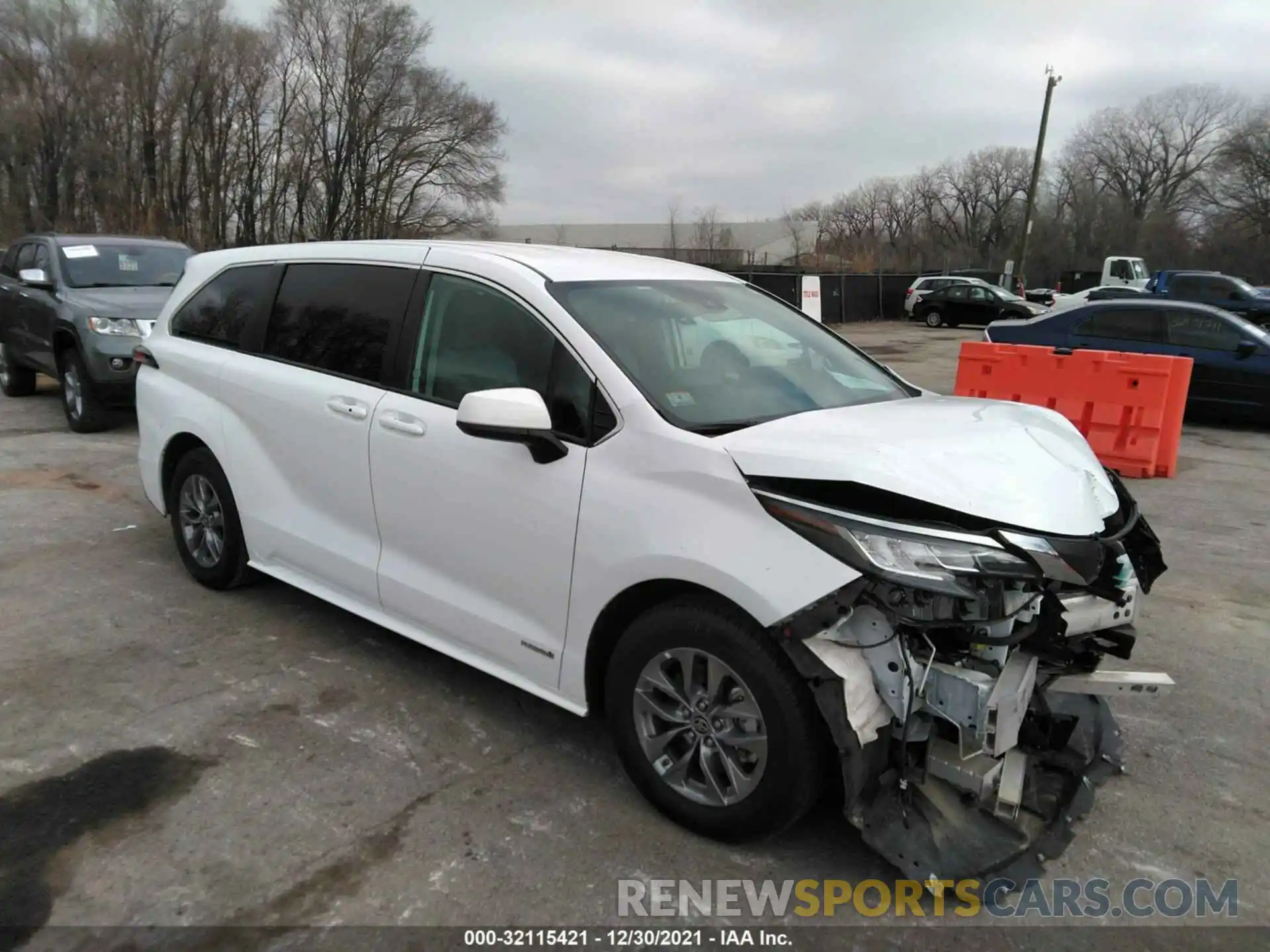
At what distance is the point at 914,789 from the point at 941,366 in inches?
648

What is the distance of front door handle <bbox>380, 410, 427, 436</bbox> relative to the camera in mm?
3490

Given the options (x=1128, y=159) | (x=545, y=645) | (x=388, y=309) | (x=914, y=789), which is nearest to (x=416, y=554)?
(x=545, y=645)

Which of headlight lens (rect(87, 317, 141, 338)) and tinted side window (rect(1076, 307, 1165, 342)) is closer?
headlight lens (rect(87, 317, 141, 338))

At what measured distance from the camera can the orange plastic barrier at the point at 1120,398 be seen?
855 centimetres

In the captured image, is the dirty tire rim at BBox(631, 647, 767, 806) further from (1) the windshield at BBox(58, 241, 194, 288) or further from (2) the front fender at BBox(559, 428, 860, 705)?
(1) the windshield at BBox(58, 241, 194, 288)

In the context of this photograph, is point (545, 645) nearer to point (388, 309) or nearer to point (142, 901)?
point (142, 901)

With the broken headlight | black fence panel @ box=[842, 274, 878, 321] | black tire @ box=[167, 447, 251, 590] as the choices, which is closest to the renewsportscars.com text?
the broken headlight

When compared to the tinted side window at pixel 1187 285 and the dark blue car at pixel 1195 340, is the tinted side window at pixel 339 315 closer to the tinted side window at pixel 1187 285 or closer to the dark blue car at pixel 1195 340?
the dark blue car at pixel 1195 340

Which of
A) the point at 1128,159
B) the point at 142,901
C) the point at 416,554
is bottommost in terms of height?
the point at 142,901

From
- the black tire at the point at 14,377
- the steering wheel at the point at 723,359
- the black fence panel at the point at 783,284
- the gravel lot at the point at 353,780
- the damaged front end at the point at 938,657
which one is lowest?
the gravel lot at the point at 353,780

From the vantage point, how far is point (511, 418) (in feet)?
9.52

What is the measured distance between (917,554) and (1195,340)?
11.0 m

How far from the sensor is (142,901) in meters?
2.57

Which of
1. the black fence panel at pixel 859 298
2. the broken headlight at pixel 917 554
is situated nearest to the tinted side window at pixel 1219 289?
the black fence panel at pixel 859 298
